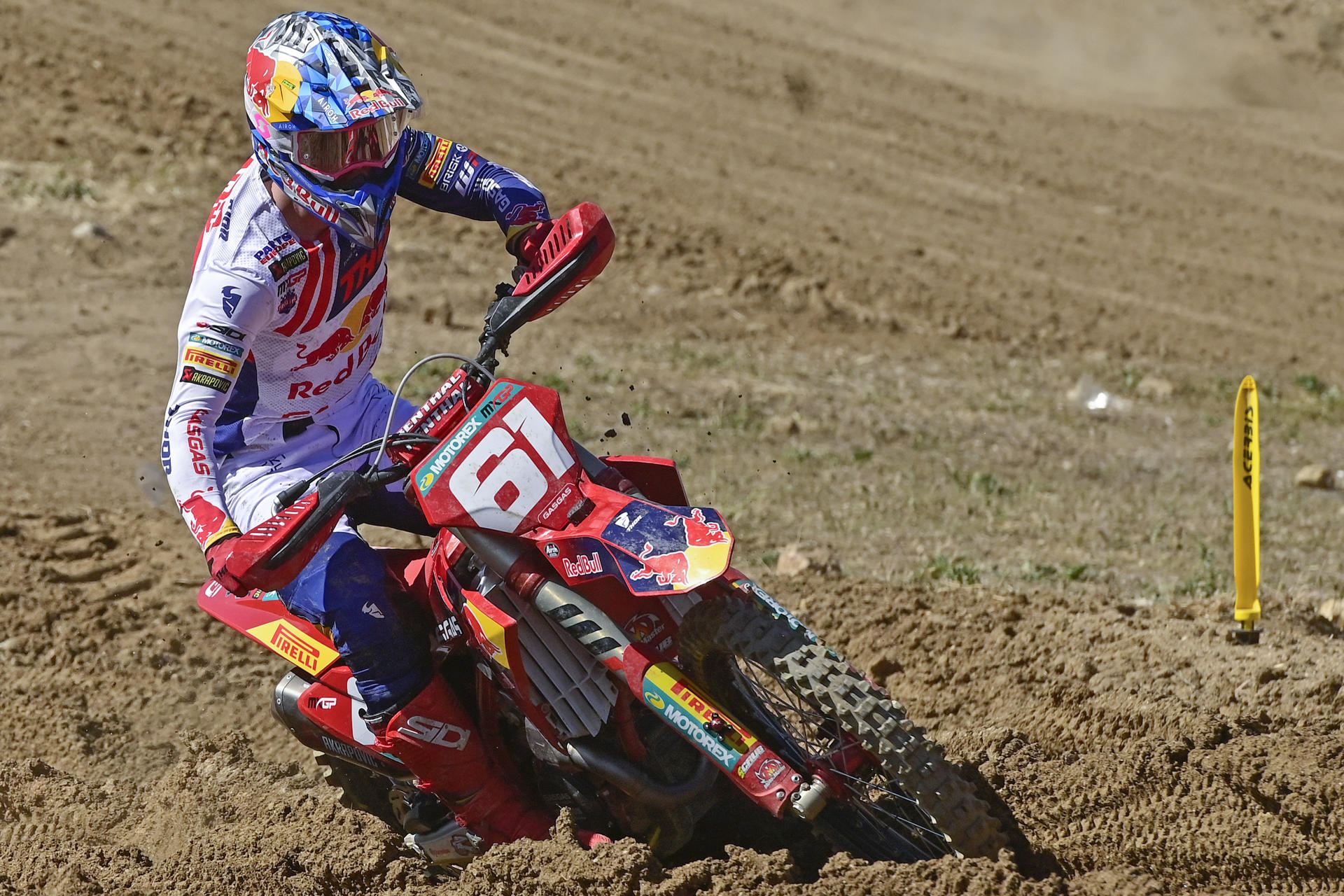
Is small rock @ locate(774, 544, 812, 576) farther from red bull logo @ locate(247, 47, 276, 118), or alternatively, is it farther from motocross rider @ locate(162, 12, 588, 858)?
red bull logo @ locate(247, 47, 276, 118)

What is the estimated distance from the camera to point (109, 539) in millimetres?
6789

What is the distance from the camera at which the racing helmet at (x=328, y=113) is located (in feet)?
12.3

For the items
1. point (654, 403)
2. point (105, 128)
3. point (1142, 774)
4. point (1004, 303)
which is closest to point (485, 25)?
point (105, 128)

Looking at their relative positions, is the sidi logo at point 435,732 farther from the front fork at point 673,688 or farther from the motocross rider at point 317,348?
the front fork at point 673,688

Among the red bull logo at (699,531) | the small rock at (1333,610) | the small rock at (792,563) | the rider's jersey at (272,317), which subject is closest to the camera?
the red bull logo at (699,531)

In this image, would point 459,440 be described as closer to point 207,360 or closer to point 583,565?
point 583,565

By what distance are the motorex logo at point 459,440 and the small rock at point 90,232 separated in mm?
8582

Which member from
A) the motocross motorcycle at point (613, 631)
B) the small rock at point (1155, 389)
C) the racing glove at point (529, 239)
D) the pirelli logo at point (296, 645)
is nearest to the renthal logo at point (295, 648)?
the pirelli logo at point (296, 645)

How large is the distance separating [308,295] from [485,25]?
13924 mm

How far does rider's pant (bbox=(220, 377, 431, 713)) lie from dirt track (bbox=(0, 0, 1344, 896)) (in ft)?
1.98

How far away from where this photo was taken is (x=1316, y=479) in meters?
8.16

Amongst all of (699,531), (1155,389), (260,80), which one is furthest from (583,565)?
(1155,389)

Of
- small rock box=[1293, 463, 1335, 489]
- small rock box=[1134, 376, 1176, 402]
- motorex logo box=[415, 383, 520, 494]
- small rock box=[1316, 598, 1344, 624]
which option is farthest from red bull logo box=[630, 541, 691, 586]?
small rock box=[1134, 376, 1176, 402]

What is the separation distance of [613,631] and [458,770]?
2.64 feet
